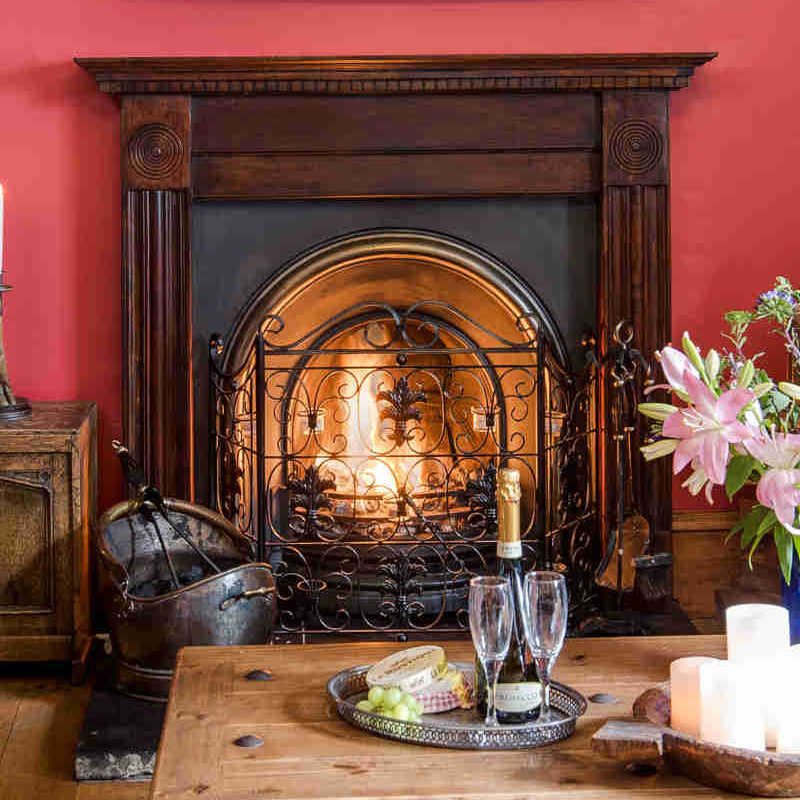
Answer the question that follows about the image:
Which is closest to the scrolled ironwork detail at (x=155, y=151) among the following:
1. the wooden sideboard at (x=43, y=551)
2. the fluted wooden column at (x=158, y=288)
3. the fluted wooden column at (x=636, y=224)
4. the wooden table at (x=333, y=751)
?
the fluted wooden column at (x=158, y=288)

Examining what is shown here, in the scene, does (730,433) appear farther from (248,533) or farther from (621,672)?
(248,533)

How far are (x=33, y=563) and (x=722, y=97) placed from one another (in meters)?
2.29

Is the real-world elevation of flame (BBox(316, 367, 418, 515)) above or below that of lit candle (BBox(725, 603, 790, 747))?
above

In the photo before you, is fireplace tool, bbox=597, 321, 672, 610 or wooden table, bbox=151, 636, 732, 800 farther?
fireplace tool, bbox=597, 321, 672, 610

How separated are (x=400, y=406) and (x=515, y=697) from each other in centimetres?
200

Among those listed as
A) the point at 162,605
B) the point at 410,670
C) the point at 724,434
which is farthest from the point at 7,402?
the point at 724,434

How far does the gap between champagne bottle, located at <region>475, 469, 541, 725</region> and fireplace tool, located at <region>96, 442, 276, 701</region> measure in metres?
1.26

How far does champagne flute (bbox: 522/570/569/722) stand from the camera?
166cm

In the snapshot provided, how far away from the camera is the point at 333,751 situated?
5.41 ft

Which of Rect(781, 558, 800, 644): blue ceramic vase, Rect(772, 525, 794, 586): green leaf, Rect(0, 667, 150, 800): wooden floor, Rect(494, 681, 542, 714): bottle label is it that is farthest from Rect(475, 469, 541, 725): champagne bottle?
Rect(0, 667, 150, 800): wooden floor

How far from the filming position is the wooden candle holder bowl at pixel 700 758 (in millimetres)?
1460

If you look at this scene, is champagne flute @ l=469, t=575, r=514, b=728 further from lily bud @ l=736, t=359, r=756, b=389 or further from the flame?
the flame

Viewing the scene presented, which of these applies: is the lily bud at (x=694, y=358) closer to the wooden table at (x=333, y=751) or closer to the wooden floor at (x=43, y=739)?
the wooden table at (x=333, y=751)

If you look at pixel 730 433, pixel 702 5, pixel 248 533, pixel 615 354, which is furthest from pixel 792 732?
pixel 702 5
